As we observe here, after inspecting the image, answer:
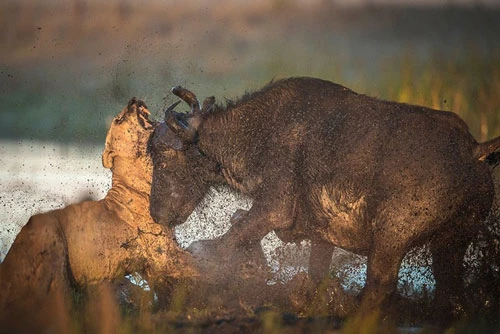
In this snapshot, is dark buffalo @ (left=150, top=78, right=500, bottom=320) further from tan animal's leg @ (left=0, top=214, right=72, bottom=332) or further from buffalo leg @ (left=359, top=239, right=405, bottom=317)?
tan animal's leg @ (left=0, top=214, right=72, bottom=332)

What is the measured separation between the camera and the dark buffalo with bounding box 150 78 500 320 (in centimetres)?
857

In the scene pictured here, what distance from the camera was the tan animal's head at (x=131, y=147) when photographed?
29.5 ft

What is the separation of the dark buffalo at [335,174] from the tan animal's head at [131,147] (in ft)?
0.35

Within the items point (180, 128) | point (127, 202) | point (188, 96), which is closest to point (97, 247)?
point (127, 202)

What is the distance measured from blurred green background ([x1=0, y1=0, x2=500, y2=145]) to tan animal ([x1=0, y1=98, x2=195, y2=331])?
446cm

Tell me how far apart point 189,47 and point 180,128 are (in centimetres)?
637

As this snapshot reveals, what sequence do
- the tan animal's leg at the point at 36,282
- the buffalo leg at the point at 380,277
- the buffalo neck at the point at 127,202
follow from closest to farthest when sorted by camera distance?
1. the tan animal's leg at the point at 36,282
2. the buffalo leg at the point at 380,277
3. the buffalo neck at the point at 127,202

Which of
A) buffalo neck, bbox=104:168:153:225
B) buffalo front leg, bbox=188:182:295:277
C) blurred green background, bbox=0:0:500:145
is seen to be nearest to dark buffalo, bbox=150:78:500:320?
buffalo front leg, bbox=188:182:295:277

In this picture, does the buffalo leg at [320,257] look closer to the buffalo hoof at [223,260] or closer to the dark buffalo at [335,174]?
the dark buffalo at [335,174]

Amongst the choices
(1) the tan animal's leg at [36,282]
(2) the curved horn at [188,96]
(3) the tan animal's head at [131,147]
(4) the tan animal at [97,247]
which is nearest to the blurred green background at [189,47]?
(2) the curved horn at [188,96]

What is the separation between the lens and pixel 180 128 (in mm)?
9336

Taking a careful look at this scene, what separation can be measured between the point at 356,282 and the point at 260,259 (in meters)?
1.26

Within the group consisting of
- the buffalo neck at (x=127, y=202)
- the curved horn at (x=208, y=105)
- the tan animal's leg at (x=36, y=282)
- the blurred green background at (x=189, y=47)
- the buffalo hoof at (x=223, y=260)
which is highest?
the blurred green background at (x=189, y=47)

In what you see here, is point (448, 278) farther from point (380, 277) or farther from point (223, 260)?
point (223, 260)
